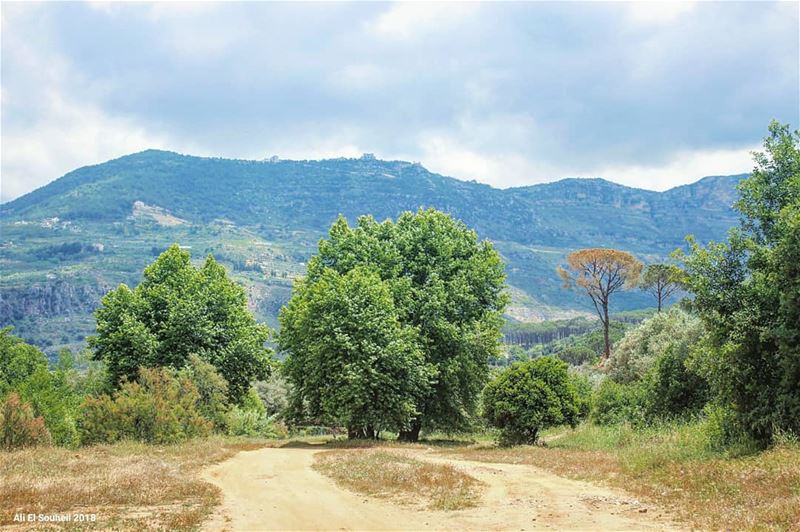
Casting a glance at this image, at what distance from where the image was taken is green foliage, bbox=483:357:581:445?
32.6 m

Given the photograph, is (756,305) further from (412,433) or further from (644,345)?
(644,345)

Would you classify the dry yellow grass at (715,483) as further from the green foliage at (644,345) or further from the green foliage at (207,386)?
the green foliage at (644,345)

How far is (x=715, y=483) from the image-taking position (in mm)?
15984

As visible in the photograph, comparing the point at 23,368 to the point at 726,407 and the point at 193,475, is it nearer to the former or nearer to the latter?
the point at 193,475

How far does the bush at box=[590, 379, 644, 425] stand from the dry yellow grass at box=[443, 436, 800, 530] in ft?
49.2

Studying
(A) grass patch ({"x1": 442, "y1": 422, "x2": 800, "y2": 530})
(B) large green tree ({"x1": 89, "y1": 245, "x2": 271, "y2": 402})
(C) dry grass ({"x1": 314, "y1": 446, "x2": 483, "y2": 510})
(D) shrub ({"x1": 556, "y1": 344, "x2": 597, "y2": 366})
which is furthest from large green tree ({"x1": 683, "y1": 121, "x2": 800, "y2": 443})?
(D) shrub ({"x1": 556, "y1": 344, "x2": 597, "y2": 366})

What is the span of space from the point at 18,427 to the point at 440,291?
23007 mm

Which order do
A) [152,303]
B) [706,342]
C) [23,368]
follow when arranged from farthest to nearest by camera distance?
[23,368]
[152,303]
[706,342]

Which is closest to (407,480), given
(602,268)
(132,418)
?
(132,418)

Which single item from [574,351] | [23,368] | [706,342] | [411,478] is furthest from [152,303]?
[574,351]

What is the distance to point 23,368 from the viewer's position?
173ft

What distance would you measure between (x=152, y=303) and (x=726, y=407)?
36.1 meters

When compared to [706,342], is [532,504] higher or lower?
lower

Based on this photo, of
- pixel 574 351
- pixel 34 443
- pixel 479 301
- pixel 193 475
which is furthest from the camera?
pixel 574 351
